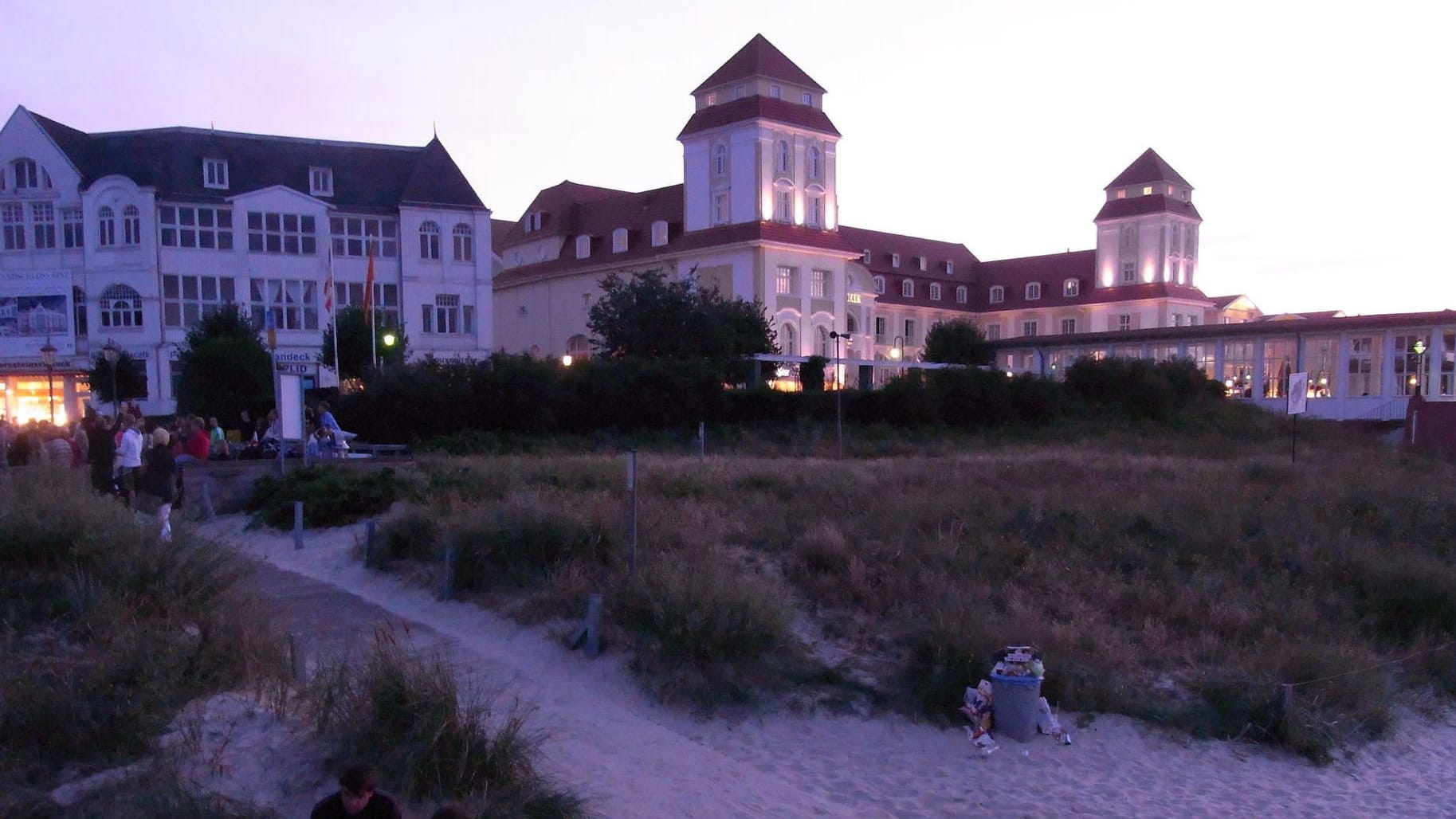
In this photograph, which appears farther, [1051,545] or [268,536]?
[268,536]

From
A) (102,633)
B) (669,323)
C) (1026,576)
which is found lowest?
(1026,576)

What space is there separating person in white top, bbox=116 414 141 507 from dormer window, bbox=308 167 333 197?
34.0 meters

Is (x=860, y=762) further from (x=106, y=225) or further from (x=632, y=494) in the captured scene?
(x=106, y=225)

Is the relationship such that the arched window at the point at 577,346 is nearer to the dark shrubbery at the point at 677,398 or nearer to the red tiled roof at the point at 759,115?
the red tiled roof at the point at 759,115

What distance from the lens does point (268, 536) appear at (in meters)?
16.4

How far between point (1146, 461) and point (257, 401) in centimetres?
2784

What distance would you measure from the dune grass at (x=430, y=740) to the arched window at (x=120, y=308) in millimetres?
42323

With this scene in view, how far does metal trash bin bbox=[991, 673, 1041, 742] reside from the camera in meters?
9.13

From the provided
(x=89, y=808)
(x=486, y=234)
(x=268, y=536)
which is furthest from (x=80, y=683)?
(x=486, y=234)

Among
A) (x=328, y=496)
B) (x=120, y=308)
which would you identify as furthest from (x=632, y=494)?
(x=120, y=308)

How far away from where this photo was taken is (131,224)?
142 feet

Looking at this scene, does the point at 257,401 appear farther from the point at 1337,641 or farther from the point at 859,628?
the point at 1337,641

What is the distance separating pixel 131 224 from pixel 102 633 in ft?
136

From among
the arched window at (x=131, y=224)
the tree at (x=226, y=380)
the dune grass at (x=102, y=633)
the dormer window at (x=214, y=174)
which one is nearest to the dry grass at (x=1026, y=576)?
the dune grass at (x=102, y=633)
